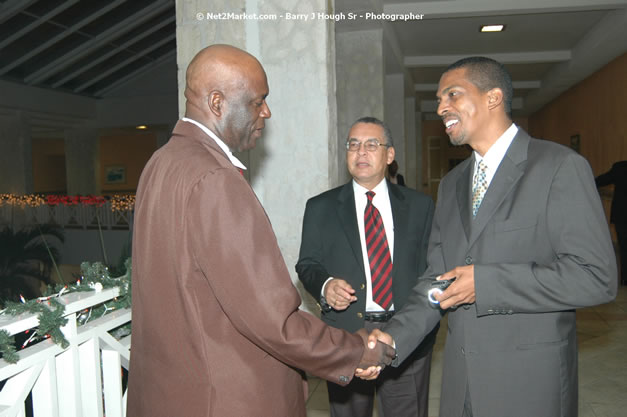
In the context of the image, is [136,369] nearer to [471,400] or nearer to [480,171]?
[471,400]

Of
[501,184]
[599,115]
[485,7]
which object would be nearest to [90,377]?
[501,184]

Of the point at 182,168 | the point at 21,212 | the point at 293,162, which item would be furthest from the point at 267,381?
the point at 21,212

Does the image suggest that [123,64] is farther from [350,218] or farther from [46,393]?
[46,393]

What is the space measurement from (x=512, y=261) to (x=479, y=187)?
1.03 feet

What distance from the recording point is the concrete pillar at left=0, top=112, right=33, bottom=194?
1485 centimetres

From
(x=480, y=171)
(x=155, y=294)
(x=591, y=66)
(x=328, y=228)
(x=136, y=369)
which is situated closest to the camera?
(x=155, y=294)

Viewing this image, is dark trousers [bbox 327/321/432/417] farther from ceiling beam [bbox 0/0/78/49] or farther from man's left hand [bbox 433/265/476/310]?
ceiling beam [bbox 0/0/78/49]

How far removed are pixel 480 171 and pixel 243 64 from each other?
3.12 ft

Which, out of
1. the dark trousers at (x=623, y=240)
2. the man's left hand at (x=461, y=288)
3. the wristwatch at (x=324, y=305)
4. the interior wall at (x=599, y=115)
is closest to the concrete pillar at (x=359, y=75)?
the dark trousers at (x=623, y=240)

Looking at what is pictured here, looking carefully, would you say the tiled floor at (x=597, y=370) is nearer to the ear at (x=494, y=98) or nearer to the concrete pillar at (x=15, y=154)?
the ear at (x=494, y=98)

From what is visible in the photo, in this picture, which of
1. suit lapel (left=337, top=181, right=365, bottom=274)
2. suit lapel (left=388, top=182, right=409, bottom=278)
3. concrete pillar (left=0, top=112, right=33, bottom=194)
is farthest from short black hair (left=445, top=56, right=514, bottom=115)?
concrete pillar (left=0, top=112, right=33, bottom=194)

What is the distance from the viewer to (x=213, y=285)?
4.28ft

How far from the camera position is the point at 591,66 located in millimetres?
10133

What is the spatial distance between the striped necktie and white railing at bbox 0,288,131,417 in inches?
64.3
